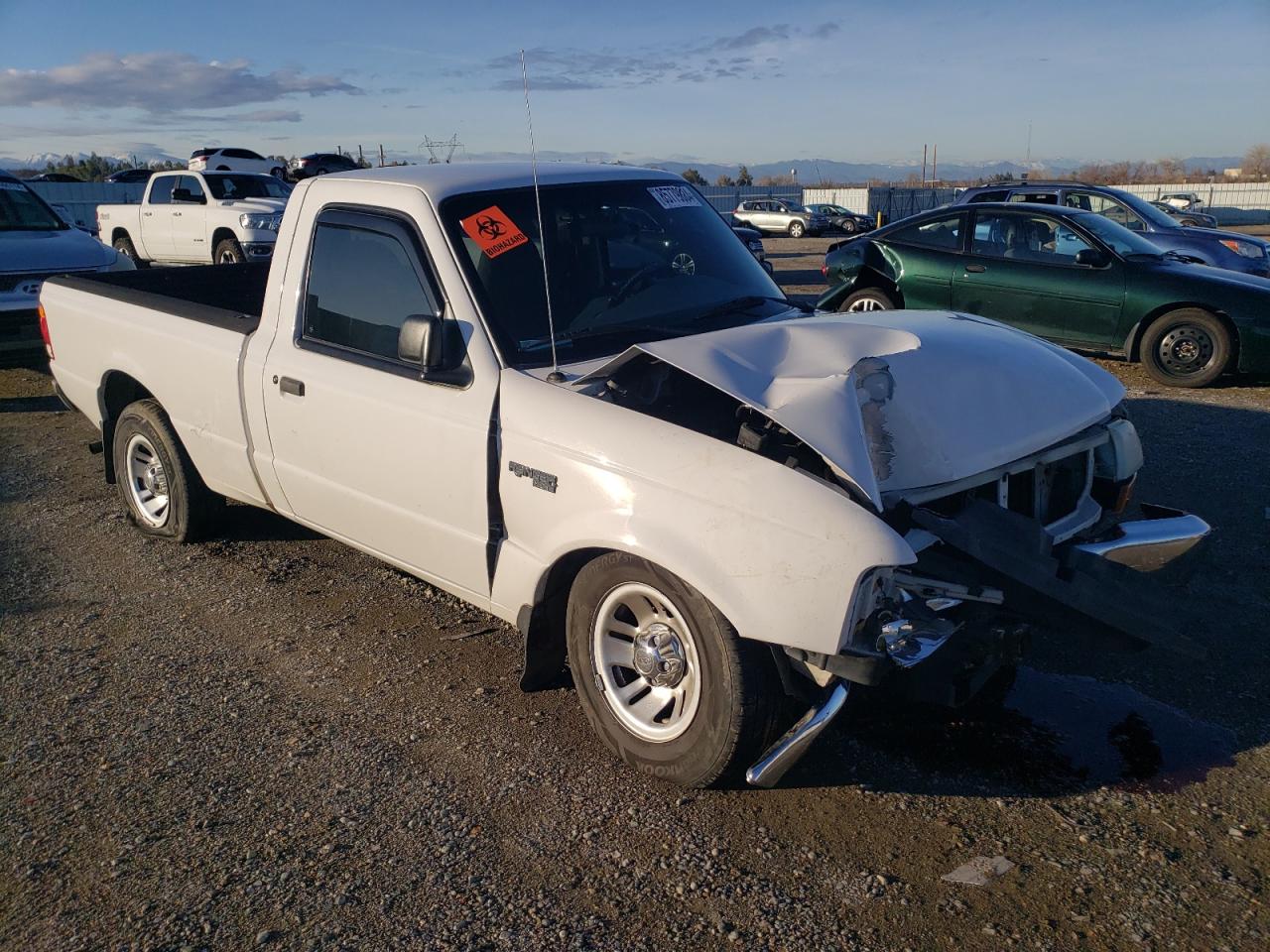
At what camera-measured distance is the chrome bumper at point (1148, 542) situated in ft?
11.2

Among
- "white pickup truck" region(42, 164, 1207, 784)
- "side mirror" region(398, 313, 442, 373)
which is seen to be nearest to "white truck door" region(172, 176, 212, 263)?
"white pickup truck" region(42, 164, 1207, 784)

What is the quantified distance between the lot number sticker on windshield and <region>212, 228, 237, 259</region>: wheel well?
12.9 m

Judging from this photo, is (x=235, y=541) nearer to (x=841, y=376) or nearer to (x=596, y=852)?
(x=596, y=852)

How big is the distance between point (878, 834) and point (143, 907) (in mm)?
2157

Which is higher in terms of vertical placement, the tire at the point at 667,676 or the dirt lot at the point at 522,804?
the tire at the point at 667,676

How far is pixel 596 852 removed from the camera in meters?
3.05

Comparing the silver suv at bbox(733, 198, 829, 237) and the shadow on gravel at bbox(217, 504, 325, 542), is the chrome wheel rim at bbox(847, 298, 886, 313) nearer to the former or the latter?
the shadow on gravel at bbox(217, 504, 325, 542)

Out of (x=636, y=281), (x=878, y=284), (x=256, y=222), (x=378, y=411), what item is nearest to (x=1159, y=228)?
(x=878, y=284)

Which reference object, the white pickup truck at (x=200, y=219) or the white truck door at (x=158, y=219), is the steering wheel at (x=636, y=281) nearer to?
the white pickup truck at (x=200, y=219)

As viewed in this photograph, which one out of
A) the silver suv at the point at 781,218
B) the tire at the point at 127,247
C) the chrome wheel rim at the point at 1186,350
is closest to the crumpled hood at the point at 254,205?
the tire at the point at 127,247

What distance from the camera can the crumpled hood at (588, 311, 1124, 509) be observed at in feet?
10.1

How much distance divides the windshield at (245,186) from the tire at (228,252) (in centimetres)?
92

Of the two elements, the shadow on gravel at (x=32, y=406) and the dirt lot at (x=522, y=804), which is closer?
the dirt lot at (x=522, y=804)

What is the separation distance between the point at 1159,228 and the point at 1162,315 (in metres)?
4.73
